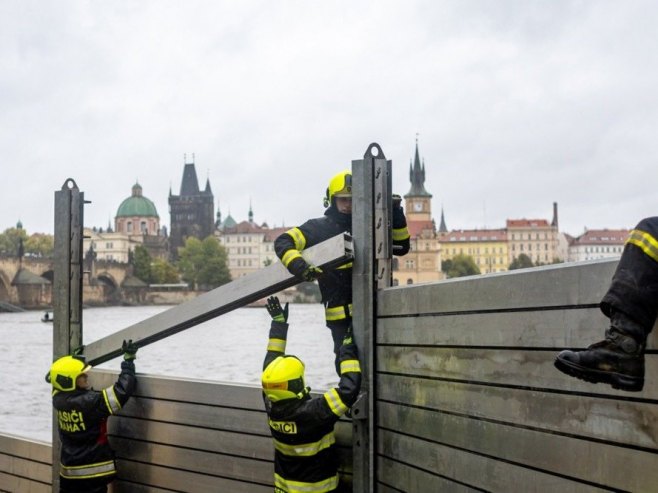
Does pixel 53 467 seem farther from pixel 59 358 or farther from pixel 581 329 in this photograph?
pixel 581 329

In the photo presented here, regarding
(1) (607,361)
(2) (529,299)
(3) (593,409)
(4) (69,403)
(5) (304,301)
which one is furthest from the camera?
(5) (304,301)

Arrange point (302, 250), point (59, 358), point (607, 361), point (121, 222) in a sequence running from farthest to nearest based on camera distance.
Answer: point (121, 222) → point (59, 358) → point (302, 250) → point (607, 361)

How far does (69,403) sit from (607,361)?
410 centimetres

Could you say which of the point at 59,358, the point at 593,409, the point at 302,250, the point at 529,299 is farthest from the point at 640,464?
the point at 59,358

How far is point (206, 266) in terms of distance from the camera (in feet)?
401

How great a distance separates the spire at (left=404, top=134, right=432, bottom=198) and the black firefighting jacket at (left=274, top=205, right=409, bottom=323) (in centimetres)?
14875

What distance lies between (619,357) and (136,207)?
166306 millimetres

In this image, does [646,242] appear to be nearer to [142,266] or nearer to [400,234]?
[400,234]

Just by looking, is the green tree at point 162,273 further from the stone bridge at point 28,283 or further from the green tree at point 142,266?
the stone bridge at point 28,283

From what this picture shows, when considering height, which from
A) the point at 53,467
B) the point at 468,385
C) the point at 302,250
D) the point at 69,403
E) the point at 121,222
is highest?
the point at 121,222

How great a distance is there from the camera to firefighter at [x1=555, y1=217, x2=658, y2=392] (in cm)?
215

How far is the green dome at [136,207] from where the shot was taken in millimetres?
163250

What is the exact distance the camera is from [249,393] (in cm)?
470

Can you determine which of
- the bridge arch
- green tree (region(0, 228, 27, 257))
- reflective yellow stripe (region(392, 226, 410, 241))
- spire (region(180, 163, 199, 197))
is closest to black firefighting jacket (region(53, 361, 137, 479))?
reflective yellow stripe (region(392, 226, 410, 241))
